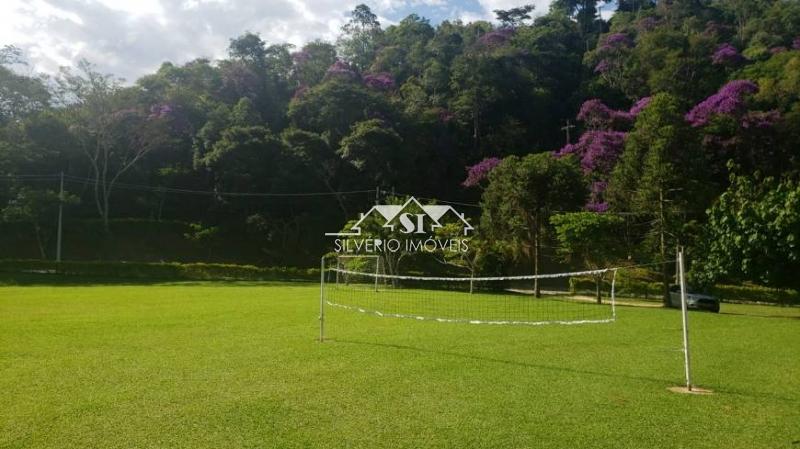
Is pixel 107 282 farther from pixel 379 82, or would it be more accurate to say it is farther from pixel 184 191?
pixel 379 82

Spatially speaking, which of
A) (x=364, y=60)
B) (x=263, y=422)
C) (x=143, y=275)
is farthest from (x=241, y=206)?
(x=263, y=422)

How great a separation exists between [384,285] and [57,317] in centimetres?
1725

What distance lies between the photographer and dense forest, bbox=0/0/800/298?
2784 centimetres

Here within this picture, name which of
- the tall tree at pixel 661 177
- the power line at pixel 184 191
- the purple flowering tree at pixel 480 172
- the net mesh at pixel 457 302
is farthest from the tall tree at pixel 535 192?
the power line at pixel 184 191

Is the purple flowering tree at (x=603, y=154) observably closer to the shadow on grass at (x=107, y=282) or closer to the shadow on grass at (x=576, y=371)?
the shadow on grass at (x=107, y=282)

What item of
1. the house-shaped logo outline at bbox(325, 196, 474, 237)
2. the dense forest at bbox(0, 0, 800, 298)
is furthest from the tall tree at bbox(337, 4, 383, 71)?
the house-shaped logo outline at bbox(325, 196, 474, 237)

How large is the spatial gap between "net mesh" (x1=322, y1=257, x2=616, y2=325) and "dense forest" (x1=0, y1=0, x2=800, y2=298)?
9.61ft

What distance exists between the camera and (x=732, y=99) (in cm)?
3409

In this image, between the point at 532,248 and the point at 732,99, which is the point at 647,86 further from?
the point at 532,248

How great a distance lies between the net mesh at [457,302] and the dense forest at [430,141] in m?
2.93

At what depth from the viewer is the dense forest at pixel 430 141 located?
27.8 meters

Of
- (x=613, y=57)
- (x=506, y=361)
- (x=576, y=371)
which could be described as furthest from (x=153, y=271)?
(x=613, y=57)

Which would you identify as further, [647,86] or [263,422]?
[647,86]

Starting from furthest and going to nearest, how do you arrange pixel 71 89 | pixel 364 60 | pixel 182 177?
pixel 364 60
pixel 182 177
pixel 71 89
